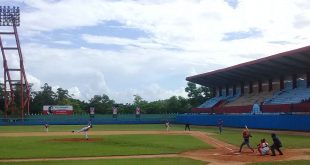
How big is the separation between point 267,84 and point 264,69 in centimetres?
703

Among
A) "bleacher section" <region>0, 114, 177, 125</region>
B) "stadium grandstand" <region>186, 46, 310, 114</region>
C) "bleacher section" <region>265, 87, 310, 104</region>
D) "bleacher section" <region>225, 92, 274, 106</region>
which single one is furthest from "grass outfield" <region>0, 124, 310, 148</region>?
"bleacher section" <region>0, 114, 177, 125</region>

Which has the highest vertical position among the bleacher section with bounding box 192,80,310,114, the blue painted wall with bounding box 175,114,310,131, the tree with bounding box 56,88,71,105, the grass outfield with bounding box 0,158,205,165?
the tree with bounding box 56,88,71,105

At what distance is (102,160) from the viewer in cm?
2645

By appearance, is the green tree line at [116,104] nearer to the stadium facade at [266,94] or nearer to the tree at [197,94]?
the tree at [197,94]

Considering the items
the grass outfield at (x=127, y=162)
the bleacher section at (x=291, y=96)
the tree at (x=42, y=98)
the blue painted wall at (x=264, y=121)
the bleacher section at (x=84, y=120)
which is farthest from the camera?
the tree at (x=42, y=98)

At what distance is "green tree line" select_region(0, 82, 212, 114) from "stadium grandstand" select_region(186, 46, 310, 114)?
105 ft

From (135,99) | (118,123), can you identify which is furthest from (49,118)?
(135,99)

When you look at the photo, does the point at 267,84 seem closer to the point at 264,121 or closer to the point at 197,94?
the point at 264,121

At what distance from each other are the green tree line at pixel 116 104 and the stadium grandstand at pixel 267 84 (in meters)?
31.9

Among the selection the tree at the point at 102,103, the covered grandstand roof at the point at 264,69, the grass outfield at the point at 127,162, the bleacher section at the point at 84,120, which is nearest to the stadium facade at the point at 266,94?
the covered grandstand roof at the point at 264,69

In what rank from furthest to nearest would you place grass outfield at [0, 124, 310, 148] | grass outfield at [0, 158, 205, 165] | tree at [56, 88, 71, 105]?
1. tree at [56, 88, 71, 105]
2. grass outfield at [0, 124, 310, 148]
3. grass outfield at [0, 158, 205, 165]

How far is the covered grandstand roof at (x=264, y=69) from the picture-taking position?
197ft

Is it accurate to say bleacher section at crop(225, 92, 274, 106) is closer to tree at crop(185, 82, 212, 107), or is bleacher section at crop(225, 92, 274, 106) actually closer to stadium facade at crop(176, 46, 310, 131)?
stadium facade at crop(176, 46, 310, 131)

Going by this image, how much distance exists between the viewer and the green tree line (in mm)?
131775
